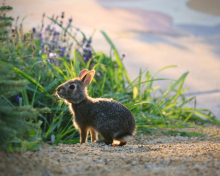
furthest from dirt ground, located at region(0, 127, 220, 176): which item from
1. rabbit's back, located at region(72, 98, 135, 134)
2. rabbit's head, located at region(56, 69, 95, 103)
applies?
rabbit's head, located at region(56, 69, 95, 103)

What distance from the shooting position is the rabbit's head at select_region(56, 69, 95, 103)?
11.9ft

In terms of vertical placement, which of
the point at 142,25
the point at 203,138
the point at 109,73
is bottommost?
the point at 203,138

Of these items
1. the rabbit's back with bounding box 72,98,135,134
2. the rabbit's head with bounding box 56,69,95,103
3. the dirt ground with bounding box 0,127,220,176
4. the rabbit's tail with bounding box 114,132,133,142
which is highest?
the rabbit's head with bounding box 56,69,95,103

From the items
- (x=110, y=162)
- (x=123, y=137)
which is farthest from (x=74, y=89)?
(x=110, y=162)

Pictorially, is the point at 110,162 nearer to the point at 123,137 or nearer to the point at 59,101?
the point at 123,137

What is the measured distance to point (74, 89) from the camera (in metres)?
3.69

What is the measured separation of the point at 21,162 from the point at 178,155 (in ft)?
4.57

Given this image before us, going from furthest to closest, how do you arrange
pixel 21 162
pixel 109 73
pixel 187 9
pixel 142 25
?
pixel 187 9 → pixel 142 25 → pixel 109 73 → pixel 21 162

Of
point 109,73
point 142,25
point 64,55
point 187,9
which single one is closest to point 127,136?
point 109,73

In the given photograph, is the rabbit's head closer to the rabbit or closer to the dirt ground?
the rabbit

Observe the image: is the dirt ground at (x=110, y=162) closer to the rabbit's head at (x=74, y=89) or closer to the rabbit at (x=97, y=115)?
the rabbit at (x=97, y=115)

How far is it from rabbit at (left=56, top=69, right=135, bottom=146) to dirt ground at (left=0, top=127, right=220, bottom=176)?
0.26m

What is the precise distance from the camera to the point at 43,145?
2.92 meters

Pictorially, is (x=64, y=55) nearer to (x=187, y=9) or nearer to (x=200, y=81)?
(x=200, y=81)
